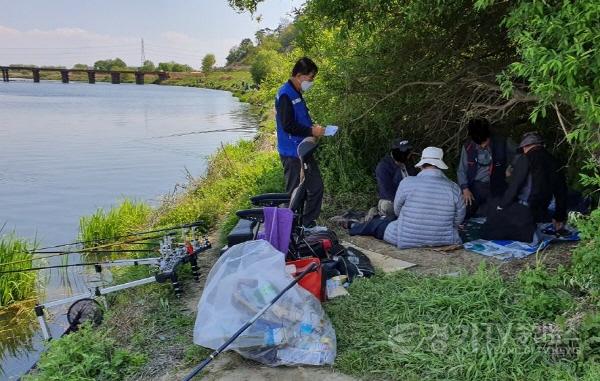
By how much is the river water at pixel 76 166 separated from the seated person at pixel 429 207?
168 inches

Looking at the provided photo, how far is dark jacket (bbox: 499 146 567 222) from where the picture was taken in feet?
17.2

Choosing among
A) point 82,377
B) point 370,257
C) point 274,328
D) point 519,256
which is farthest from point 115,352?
point 519,256

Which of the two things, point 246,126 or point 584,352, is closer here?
point 584,352

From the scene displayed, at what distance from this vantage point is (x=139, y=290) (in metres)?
5.21

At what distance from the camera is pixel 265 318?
132 inches

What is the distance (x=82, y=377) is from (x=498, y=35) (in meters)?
5.44

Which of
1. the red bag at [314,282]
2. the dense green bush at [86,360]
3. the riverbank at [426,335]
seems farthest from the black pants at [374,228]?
the dense green bush at [86,360]

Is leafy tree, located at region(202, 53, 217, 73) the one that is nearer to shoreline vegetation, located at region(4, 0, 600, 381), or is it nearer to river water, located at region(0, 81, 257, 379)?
river water, located at region(0, 81, 257, 379)

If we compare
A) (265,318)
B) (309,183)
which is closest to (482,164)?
(309,183)

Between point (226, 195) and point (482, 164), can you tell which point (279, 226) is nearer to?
point (482, 164)

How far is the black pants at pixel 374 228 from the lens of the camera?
571cm

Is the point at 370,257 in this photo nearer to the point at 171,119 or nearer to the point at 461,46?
the point at 461,46

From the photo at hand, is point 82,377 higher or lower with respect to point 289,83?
lower

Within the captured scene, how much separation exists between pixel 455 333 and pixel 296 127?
8.61 ft
